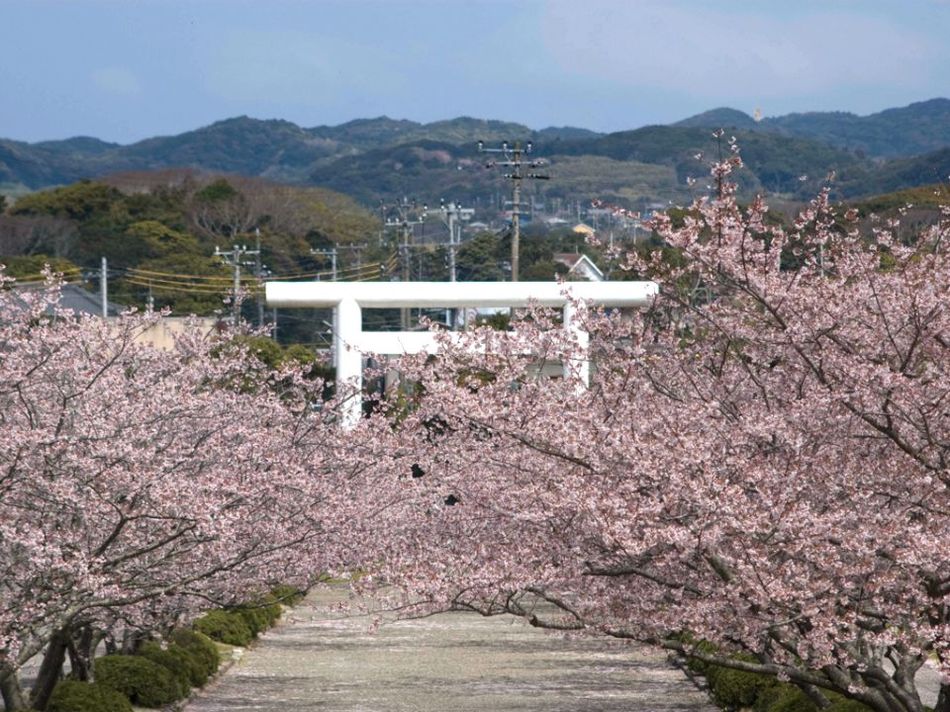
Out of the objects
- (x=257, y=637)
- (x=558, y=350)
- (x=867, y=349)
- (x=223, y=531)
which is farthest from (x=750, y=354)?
(x=257, y=637)

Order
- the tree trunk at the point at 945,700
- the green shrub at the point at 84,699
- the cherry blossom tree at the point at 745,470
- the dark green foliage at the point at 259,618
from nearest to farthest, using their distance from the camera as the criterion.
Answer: the cherry blossom tree at the point at 745,470, the tree trunk at the point at 945,700, the green shrub at the point at 84,699, the dark green foliage at the point at 259,618

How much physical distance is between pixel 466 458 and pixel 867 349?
345 cm

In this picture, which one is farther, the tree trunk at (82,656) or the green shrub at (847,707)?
the tree trunk at (82,656)

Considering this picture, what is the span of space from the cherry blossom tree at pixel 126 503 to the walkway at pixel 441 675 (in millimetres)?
3119

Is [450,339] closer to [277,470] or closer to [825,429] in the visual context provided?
[277,470]

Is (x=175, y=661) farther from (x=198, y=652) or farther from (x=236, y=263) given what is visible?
(x=236, y=263)

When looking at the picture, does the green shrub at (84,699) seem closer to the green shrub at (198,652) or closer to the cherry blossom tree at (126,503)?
the cherry blossom tree at (126,503)

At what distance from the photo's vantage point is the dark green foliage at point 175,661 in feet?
60.5

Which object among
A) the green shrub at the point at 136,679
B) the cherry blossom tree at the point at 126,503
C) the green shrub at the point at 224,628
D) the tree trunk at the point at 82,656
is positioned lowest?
the green shrub at the point at 224,628

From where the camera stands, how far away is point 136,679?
16953 millimetres

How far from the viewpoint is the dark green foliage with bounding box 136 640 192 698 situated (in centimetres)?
1844

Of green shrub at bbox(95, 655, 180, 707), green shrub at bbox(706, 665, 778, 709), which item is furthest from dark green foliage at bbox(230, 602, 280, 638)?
green shrub at bbox(706, 665, 778, 709)

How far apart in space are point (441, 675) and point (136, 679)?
5.34 metres

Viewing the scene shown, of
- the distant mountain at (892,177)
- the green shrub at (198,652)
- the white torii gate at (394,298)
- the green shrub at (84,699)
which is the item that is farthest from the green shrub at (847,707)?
the distant mountain at (892,177)
